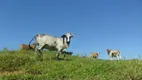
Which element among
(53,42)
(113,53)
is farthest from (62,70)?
(113,53)

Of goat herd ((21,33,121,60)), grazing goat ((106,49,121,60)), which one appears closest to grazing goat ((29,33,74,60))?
goat herd ((21,33,121,60))

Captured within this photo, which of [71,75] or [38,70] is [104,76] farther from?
[38,70]

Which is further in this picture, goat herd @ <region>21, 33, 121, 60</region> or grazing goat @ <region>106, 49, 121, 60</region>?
grazing goat @ <region>106, 49, 121, 60</region>

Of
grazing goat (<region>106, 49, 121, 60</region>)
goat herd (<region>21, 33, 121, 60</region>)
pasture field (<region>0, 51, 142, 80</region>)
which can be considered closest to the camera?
pasture field (<region>0, 51, 142, 80</region>)

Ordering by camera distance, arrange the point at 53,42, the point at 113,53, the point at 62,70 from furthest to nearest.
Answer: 1. the point at 113,53
2. the point at 53,42
3. the point at 62,70

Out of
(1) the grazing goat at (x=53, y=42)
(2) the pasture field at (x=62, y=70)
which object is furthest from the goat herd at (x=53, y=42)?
(2) the pasture field at (x=62, y=70)

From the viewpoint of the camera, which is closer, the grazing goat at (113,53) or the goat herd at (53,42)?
the goat herd at (53,42)

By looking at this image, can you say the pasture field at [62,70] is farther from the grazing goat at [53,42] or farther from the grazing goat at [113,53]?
the grazing goat at [113,53]

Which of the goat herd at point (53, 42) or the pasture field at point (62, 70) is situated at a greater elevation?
the goat herd at point (53, 42)

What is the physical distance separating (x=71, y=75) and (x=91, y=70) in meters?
1.37

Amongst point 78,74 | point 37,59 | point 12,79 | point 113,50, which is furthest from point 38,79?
point 113,50

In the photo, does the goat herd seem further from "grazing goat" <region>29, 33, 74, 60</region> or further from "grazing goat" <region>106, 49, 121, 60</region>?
"grazing goat" <region>106, 49, 121, 60</region>

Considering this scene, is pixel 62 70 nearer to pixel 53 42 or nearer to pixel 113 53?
pixel 53 42

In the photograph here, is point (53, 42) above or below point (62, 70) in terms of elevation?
above
